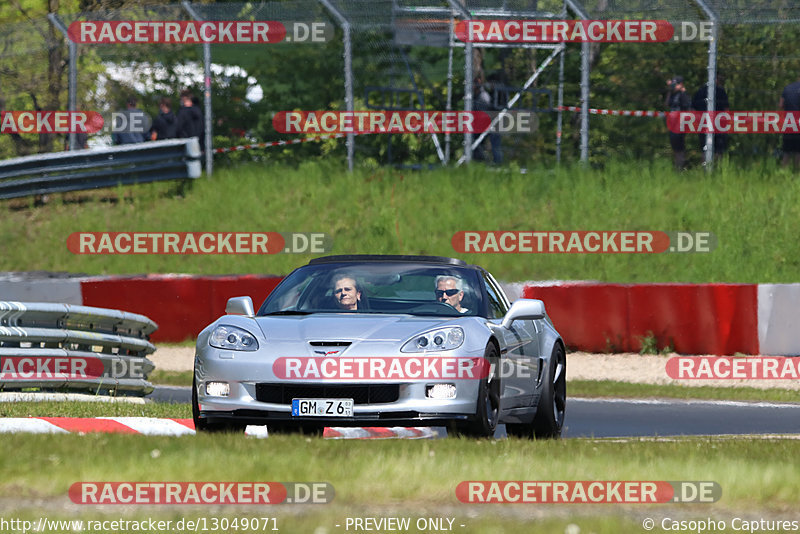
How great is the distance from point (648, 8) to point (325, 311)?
46.4 feet

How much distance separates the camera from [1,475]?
20.8ft

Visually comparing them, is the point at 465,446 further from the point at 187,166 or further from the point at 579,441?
the point at 187,166

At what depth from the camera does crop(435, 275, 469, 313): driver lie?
9562 mm

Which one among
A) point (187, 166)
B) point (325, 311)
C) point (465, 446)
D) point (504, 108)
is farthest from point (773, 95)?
point (465, 446)

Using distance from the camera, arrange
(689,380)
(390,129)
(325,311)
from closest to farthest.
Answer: (325,311), (689,380), (390,129)

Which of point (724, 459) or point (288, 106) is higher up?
point (288, 106)

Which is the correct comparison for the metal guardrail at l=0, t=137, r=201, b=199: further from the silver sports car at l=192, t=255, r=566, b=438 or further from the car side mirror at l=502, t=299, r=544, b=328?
the car side mirror at l=502, t=299, r=544, b=328

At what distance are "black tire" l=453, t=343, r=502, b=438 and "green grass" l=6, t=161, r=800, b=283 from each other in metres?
12.5

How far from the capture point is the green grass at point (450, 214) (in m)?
21.7

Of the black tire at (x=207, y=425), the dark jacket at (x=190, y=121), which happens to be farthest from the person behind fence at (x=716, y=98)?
the black tire at (x=207, y=425)

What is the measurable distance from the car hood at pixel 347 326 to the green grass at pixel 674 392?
647 cm

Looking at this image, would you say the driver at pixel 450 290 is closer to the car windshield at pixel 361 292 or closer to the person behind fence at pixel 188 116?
the car windshield at pixel 361 292

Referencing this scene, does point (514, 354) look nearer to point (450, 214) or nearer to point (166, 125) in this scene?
point (450, 214)

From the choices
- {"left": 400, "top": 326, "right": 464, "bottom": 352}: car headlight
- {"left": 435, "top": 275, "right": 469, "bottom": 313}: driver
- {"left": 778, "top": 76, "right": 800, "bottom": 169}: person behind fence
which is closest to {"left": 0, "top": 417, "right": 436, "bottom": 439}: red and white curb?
{"left": 435, "top": 275, "right": 469, "bottom": 313}: driver
